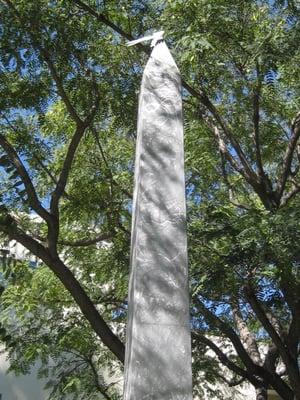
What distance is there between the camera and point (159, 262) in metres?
3.37

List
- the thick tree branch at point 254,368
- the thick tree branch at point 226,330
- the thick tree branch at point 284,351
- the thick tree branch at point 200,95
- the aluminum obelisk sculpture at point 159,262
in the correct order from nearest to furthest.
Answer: the aluminum obelisk sculpture at point 159,262 < the thick tree branch at point 284,351 < the thick tree branch at point 226,330 < the thick tree branch at point 254,368 < the thick tree branch at point 200,95

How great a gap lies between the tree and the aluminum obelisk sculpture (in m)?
2.55

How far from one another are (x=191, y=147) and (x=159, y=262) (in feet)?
21.6

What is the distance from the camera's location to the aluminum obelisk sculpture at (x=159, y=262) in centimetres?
302

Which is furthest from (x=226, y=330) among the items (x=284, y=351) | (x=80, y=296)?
(x=80, y=296)

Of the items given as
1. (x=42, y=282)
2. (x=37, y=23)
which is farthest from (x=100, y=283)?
(x=37, y=23)

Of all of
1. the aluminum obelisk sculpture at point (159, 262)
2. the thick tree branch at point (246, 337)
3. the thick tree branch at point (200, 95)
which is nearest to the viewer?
the aluminum obelisk sculpture at point (159, 262)

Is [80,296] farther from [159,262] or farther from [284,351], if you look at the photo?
[159,262]

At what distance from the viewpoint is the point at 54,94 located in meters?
8.59

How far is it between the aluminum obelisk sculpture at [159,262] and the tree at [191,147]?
255 centimetres

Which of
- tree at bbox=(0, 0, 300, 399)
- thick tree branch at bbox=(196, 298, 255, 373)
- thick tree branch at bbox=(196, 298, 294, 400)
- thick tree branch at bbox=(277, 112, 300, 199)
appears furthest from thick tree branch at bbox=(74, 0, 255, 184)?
thick tree branch at bbox=(196, 298, 294, 400)

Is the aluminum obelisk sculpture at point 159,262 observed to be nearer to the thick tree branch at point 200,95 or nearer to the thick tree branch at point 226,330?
the thick tree branch at point 226,330

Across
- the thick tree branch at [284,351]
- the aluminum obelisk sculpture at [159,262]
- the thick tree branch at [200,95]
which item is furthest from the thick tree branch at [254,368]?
the aluminum obelisk sculpture at [159,262]

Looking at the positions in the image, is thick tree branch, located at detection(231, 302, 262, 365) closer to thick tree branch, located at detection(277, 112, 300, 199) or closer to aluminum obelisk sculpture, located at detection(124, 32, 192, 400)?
thick tree branch, located at detection(277, 112, 300, 199)
